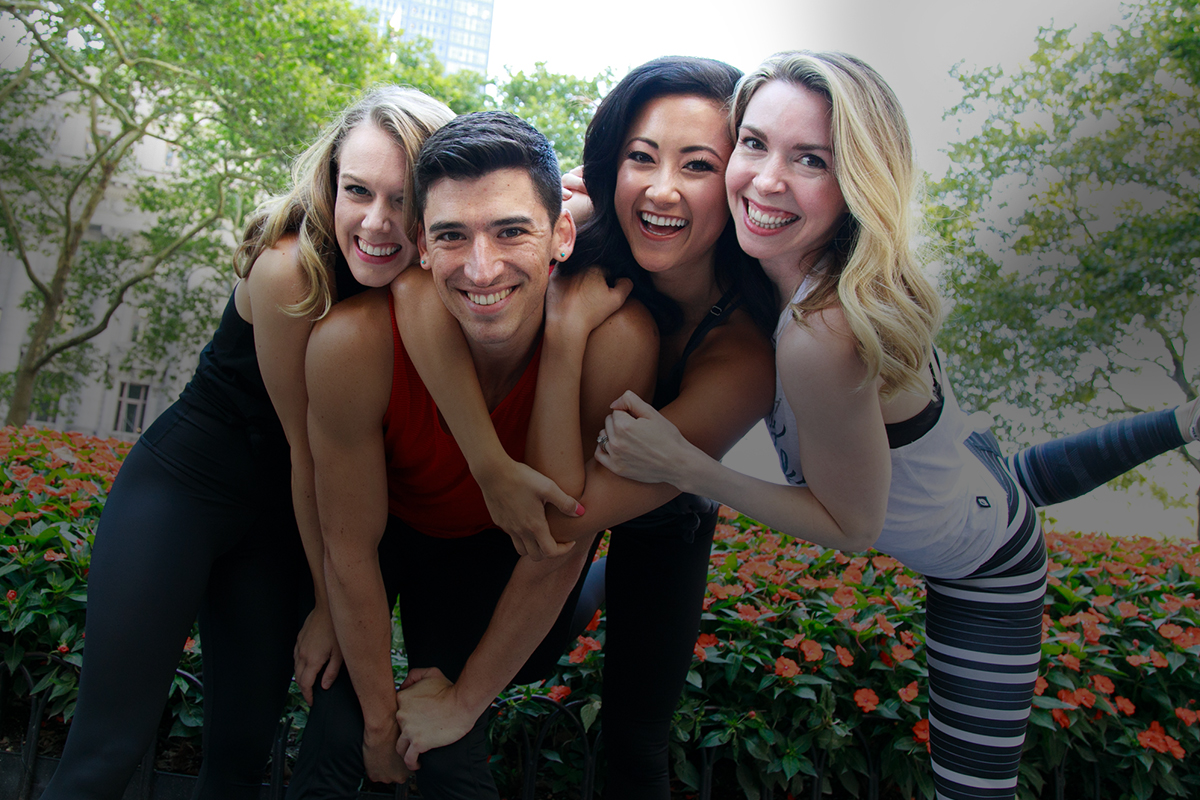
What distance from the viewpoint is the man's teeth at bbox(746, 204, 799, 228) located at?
153 centimetres

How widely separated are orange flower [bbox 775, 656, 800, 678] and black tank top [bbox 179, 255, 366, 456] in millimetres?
1436

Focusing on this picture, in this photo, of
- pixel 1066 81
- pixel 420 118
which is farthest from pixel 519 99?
pixel 420 118

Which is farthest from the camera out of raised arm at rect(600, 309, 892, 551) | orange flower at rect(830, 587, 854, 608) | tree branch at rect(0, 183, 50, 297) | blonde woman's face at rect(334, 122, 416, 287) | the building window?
the building window

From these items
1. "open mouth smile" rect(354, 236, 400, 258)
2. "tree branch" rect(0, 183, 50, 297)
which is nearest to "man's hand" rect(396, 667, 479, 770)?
"open mouth smile" rect(354, 236, 400, 258)

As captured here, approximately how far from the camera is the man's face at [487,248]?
1.46 meters

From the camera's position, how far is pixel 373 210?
156 centimetres

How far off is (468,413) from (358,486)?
0.28 metres

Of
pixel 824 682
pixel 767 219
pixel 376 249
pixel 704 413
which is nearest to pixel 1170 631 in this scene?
pixel 824 682

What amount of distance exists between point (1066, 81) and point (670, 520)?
586cm

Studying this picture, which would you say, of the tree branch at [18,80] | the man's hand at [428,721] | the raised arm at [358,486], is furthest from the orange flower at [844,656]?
the tree branch at [18,80]

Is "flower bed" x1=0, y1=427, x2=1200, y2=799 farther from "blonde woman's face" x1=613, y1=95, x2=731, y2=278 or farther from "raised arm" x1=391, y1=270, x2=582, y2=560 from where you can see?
"blonde woman's face" x1=613, y1=95, x2=731, y2=278

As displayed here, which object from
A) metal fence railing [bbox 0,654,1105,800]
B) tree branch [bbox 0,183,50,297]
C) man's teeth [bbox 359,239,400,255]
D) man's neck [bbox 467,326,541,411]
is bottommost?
metal fence railing [bbox 0,654,1105,800]

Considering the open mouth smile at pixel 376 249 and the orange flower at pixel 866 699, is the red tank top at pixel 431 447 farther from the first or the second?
the orange flower at pixel 866 699

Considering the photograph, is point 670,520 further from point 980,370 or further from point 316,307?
point 980,370
